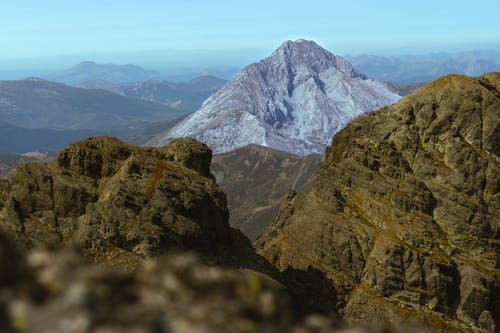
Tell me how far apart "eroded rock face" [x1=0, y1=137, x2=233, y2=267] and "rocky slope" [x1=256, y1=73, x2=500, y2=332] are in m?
23.7

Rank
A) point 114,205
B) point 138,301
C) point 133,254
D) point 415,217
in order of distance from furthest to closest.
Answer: point 415,217 < point 114,205 < point 133,254 < point 138,301

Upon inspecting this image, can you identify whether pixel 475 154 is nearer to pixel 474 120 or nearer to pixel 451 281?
pixel 474 120

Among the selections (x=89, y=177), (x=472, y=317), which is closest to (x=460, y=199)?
(x=472, y=317)

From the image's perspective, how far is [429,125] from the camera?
88938mm

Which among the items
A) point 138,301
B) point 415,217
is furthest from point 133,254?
point 415,217

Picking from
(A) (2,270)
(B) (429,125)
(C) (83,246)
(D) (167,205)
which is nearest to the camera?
(A) (2,270)

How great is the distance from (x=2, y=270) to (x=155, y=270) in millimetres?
3597

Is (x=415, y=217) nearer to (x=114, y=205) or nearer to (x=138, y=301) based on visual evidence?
(x=114, y=205)

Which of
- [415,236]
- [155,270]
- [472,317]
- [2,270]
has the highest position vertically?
[2,270]

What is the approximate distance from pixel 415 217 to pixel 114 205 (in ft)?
169

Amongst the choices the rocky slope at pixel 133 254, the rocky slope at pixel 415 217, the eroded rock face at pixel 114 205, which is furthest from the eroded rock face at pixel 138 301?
the rocky slope at pixel 415 217

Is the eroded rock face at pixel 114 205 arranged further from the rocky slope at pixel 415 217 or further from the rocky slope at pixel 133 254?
the rocky slope at pixel 415 217

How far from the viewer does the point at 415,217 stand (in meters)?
83.4

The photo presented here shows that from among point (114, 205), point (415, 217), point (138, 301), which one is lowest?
point (415, 217)
